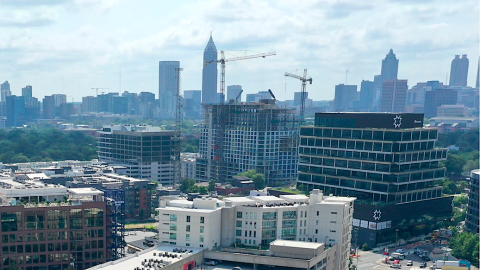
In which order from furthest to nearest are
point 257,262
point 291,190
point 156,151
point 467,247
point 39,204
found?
1. point 156,151
2. point 291,190
3. point 467,247
4. point 39,204
5. point 257,262

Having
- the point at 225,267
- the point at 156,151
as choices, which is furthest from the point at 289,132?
the point at 225,267

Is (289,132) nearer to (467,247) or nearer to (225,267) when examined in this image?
(467,247)

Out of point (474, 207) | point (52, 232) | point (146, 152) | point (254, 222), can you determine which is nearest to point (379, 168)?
point (474, 207)

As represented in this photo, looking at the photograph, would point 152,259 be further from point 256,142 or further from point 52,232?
point 256,142

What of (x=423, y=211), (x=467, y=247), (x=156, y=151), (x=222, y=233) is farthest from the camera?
(x=156, y=151)

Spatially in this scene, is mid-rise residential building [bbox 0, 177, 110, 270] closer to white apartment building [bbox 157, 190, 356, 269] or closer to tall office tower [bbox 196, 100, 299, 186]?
white apartment building [bbox 157, 190, 356, 269]

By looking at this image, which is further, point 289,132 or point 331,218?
point 289,132

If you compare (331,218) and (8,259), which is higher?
(331,218)
